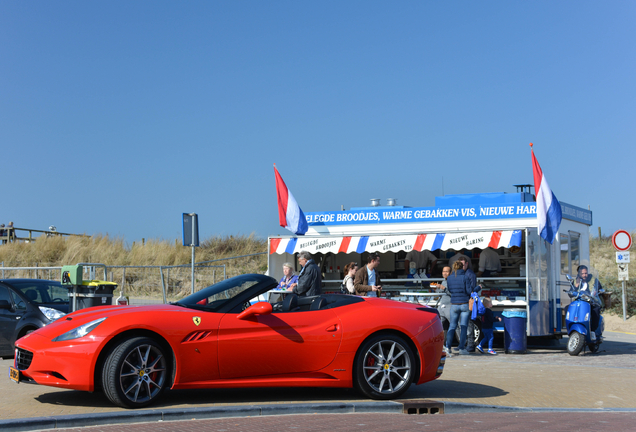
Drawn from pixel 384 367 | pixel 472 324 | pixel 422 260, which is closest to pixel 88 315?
pixel 384 367

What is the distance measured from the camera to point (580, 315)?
A: 13875 mm

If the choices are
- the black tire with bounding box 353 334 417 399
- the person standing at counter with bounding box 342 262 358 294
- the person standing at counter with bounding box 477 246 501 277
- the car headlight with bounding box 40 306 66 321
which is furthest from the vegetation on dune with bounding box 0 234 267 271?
the black tire with bounding box 353 334 417 399

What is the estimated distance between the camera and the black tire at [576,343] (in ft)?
44.9

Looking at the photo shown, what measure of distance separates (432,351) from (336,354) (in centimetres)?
116

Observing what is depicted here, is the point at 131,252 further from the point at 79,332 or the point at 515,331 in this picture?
the point at 79,332

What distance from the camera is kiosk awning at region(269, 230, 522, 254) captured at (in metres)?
14.6

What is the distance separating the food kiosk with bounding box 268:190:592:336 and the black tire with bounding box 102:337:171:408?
8.88 meters

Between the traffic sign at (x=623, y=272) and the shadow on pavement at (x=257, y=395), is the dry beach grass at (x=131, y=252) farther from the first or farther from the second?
the shadow on pavement at (x=257, y=395)

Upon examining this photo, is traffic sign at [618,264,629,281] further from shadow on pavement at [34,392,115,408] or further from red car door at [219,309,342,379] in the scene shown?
shadow on pavement at [34,392,115,408]

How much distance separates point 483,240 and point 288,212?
4522 millimetres

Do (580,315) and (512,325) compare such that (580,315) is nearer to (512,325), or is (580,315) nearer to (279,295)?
(512,325)

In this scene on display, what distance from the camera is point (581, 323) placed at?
13.9 m

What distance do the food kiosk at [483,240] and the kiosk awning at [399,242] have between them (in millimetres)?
19

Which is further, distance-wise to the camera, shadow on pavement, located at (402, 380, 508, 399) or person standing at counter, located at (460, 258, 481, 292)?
person standing at counter, located at (460, 258, 481, 292)
